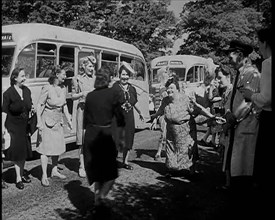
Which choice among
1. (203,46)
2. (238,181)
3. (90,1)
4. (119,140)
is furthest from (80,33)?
(203,46)

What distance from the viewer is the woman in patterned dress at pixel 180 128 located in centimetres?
662

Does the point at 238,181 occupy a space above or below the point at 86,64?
below

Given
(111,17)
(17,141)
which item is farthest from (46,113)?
(111,17)

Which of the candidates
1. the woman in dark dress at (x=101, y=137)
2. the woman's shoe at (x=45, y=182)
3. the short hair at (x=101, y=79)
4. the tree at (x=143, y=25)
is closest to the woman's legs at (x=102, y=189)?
the woman in dark dress at (x=101, y=137)

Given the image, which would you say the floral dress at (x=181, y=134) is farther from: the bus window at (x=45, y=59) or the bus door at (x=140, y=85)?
the bus door at (x=140, y=85)

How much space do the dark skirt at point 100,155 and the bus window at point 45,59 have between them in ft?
16.1

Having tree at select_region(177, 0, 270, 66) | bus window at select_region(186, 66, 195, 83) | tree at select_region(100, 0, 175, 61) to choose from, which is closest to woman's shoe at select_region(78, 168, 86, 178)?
bus window at select_region(186, 66, 195, 83)

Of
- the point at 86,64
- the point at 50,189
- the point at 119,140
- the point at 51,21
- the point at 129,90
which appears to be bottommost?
the point at 50,189

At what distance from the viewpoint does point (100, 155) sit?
4711mm

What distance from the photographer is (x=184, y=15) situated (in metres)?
38.1

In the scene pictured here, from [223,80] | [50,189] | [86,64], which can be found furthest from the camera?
[223,80]

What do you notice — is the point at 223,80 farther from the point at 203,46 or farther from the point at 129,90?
the point at 203,46

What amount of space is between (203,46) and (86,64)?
98.6ft

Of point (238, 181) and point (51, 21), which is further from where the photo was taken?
point (51, 21)
